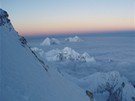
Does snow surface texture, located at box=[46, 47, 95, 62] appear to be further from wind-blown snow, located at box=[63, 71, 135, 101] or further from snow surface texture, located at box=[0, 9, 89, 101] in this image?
snow surface texture, located at box=[0, 9, 89, 101]

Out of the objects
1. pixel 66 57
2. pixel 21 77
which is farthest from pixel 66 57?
pixel 21 77

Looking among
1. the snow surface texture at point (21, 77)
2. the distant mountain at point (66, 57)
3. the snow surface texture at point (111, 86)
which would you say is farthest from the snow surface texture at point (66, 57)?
the snow surface texture at point (21, 77)

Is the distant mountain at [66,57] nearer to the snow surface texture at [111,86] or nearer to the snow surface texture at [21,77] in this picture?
the snow surface texture at [111,86]

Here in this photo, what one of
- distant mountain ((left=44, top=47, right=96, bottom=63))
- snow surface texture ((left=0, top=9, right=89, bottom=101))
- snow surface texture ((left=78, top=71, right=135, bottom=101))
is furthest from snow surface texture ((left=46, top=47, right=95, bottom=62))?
snow surface texture ((left=0, top=9, right=89, bottom=101))

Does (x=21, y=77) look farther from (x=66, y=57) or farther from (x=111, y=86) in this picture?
(x=66, y=57)

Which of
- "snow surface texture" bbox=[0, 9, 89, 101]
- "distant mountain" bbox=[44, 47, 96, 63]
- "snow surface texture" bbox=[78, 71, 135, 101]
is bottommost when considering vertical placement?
"distant mountain" bbox=[44, 47, 96, 63]

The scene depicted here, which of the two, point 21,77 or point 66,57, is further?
point 66,57

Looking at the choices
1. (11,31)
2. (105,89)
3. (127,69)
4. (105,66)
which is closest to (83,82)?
(105,89)

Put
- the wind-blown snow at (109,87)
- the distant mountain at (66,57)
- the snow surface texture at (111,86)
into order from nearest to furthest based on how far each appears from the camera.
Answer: the snow surface texture at (111,86), the wind-blown snow at (109,87), the distant mountain at (66,57)

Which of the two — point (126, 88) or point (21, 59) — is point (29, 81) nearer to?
point (21, 59)

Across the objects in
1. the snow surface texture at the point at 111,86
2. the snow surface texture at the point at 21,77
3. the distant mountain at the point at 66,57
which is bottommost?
the distant mountain at the point at 66,57
